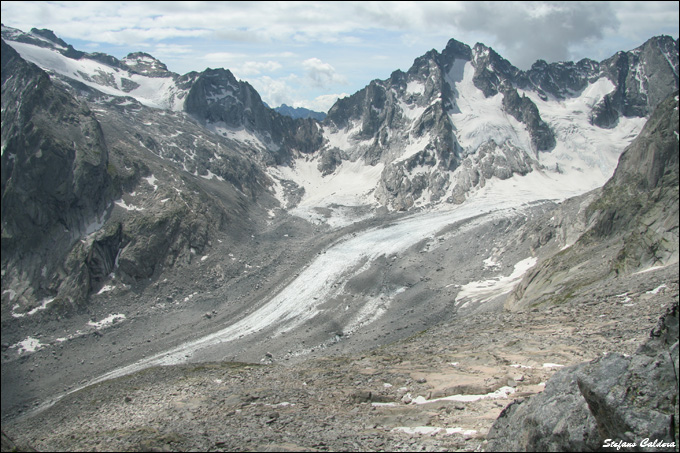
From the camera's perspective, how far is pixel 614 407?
11.5m

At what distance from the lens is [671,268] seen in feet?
106

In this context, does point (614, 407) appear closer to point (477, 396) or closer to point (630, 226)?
point (477, 396)

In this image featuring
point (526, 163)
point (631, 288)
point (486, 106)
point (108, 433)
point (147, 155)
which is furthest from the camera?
point (486, 106)

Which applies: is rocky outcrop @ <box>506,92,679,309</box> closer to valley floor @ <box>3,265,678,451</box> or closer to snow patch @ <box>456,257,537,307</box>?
valley floor @ <box>3,265,678,451</box>

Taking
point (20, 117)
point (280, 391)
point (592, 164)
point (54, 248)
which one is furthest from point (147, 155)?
point (592, 164)

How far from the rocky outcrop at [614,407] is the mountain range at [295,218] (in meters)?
27.9

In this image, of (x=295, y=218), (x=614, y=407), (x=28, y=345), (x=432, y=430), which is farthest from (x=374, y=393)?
(x=295, y=218)

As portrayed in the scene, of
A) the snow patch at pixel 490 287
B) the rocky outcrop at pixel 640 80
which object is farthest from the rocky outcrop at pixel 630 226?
the rocky outcrop at pixel 640 80

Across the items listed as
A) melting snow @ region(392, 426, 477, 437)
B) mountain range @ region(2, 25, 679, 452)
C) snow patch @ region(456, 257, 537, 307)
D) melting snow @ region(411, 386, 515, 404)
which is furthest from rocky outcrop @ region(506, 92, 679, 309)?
melting snow @ region(392, 426, 477, 437)

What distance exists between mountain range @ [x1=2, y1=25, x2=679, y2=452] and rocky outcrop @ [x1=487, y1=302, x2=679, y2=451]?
2790 cm

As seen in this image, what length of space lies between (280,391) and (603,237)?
41649 mm

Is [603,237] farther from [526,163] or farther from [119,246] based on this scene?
[526,163]

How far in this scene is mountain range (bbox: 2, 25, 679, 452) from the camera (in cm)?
5444

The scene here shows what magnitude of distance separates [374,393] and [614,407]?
12399 millimetres
